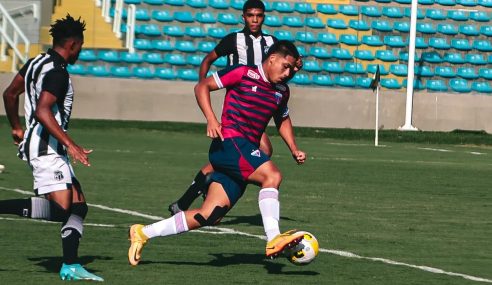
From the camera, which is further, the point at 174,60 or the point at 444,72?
the point at 444,72

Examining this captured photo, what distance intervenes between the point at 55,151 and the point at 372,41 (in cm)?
3107

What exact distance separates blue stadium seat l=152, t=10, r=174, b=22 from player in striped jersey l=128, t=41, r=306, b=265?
2799 centimetres

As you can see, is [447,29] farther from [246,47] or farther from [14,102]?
[14,102]

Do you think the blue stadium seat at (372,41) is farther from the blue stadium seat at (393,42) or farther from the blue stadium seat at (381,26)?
the blue stadium seat at (381,26)

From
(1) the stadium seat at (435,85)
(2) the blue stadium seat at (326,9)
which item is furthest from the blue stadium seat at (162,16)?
(1) the stadium seat at (435,85)

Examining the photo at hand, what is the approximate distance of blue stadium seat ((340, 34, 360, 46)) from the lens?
39.5 m

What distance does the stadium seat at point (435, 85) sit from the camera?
39469 millimetres

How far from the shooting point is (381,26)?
40156mm

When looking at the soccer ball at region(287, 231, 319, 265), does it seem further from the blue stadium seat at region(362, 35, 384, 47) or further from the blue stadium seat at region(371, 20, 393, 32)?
the blue stadium seat at region(371, 20, 393, 32)

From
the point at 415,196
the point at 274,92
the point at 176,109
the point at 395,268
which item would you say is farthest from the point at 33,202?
the point at 176,109

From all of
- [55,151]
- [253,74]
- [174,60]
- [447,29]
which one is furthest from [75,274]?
[447,29]

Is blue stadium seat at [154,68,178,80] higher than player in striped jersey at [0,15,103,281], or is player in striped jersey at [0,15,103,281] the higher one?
blue stadium seat at [154,68,178,80]

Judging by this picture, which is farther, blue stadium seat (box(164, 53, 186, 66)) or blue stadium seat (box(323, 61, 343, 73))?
blue stadium seat (box(323, 61, 343, 73))

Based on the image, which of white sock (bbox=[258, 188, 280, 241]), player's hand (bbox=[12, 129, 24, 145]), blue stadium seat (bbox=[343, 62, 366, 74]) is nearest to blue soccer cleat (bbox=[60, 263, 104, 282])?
player's hand (bbox=[12, 129, 24, 145])
